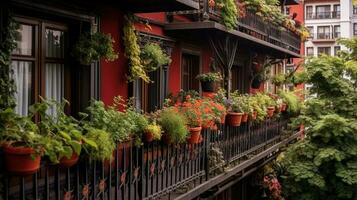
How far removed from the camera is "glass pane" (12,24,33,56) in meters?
6.64

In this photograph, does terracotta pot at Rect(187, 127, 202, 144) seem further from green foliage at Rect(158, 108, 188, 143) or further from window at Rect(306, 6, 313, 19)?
window at Rect(306, 6, 313, 19)

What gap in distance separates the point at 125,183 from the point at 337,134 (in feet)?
23.1

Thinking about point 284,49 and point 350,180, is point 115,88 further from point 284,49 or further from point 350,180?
point 284,49

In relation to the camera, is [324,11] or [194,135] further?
[324,11]

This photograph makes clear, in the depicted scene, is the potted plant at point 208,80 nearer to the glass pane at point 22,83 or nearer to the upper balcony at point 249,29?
the upper balcony at point 249,29

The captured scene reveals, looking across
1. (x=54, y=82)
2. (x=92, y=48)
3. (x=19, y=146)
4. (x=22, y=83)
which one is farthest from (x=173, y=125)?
(x=19, y=146)

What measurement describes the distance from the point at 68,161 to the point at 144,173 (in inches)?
74.9

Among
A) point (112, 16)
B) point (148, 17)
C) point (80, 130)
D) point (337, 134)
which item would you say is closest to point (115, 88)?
point (112, 16)

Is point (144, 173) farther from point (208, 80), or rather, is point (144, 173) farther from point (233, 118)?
point (208, 80)

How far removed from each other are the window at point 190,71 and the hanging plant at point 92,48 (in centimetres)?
456

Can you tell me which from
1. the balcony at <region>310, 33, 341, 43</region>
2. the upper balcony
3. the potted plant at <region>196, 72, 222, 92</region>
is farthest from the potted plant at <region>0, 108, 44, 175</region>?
the balcony at <region>310, 33, 341, 43</region>

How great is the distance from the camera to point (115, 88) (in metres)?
8.89

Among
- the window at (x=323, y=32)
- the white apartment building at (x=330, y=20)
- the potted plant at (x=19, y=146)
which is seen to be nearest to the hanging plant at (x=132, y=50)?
the potted plant at (x=19, y=146)

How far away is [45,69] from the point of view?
23.4ft
